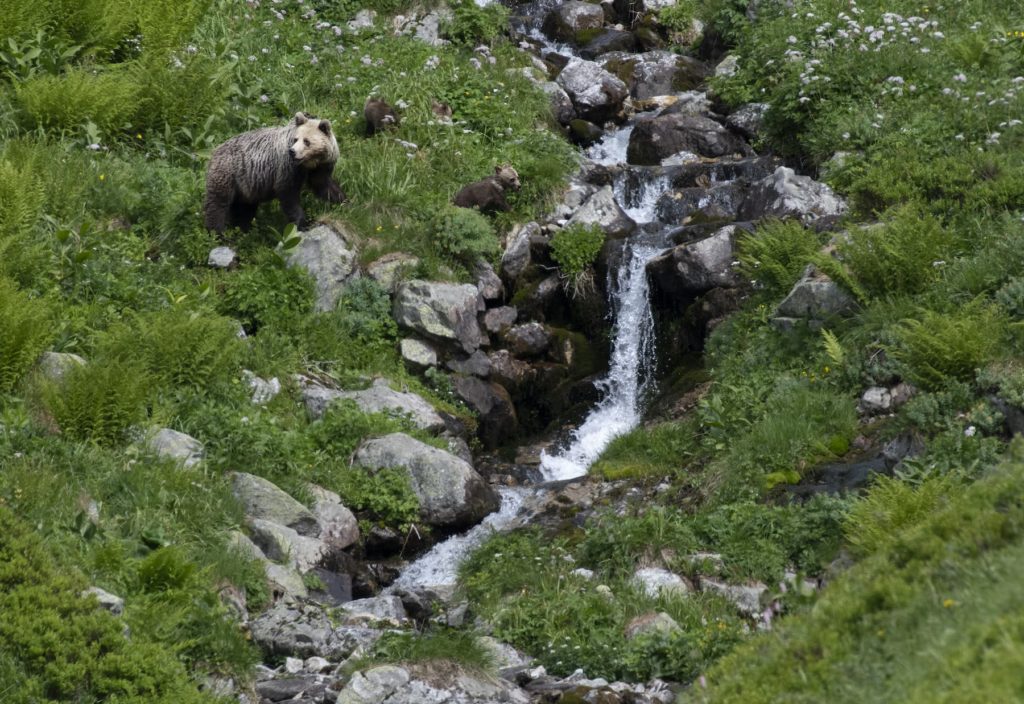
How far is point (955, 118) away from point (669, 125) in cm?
465

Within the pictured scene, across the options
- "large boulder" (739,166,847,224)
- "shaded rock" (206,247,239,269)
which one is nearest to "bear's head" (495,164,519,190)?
"large boulder" (739,166,847,224)

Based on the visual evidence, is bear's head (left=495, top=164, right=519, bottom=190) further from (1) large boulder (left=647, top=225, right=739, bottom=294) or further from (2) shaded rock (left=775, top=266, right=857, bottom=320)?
(2) shaded rock (left=775, top=266, right=857, bottom=320)

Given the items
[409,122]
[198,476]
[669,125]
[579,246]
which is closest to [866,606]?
[198,476]

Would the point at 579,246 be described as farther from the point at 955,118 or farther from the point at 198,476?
the point at 198,476

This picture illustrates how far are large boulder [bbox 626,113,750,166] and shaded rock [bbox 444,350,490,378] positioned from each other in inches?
222

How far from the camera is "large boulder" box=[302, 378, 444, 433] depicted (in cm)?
1192

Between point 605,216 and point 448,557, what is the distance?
6.19 metres

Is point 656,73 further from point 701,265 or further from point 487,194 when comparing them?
point 701,265

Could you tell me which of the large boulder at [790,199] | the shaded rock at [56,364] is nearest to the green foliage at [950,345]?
the large boulder at [790,199]

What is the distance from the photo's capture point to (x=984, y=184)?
1273cm

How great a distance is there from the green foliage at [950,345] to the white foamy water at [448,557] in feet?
12.9

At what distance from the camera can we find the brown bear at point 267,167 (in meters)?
12.9

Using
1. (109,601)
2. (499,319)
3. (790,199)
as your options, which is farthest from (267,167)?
(109,601)

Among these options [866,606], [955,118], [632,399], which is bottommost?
[632,399]
